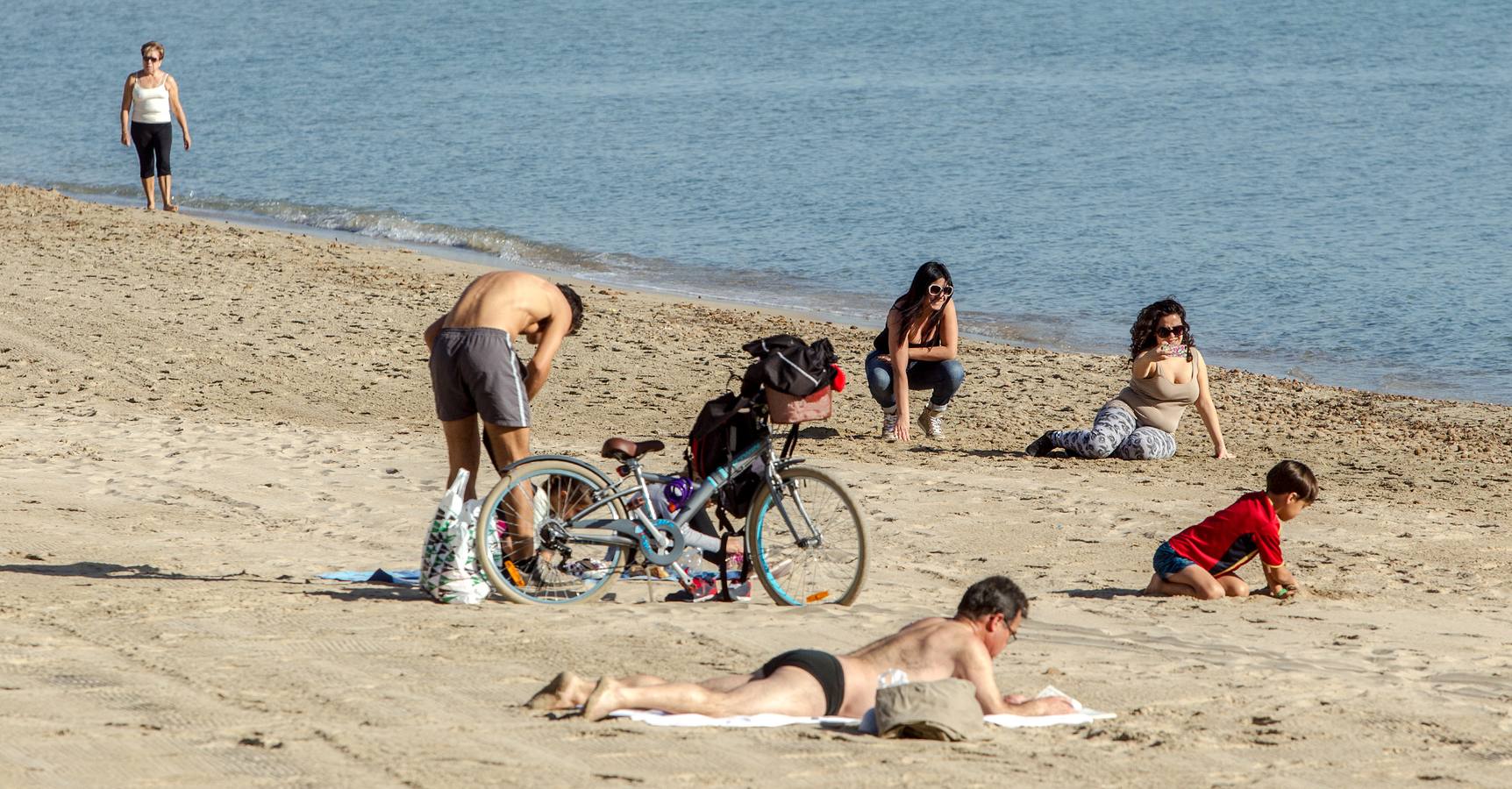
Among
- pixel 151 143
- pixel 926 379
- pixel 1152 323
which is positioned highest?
pixel 151 143

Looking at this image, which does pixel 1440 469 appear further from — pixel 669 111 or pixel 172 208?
pixel 669 111

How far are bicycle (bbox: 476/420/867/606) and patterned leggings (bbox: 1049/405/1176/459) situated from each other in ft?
12.9

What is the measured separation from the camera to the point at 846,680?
16.4ft

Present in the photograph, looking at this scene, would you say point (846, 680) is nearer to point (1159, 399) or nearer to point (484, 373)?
point (484, 373)

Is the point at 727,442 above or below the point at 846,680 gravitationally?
above

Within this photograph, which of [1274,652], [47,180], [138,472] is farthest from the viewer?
[47,180]

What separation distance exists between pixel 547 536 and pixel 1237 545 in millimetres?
2939

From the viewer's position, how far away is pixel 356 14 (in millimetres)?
57656

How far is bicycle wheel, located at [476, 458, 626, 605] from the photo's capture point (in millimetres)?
6223

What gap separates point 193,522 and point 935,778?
469 centimetres

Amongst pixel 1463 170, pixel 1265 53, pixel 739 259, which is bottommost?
pixel 739 259

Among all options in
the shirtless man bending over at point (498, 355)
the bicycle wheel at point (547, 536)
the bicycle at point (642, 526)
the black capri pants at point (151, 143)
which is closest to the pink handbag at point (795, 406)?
the bicycle at point (642, 526)

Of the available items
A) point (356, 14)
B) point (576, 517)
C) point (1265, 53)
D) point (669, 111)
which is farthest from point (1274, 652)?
point (356, 14)

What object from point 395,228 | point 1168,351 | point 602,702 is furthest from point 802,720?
point 395,228
